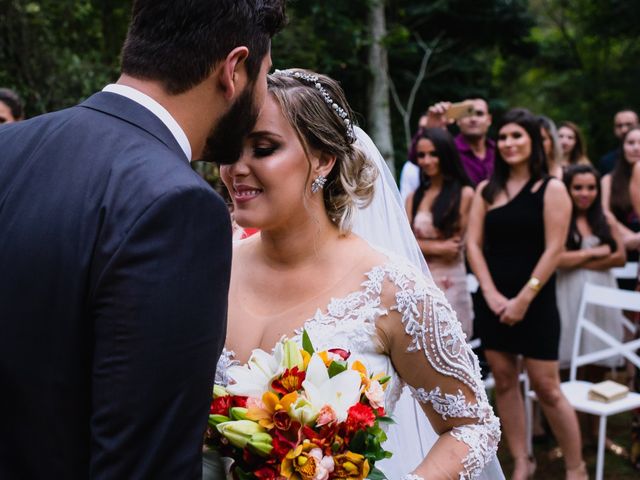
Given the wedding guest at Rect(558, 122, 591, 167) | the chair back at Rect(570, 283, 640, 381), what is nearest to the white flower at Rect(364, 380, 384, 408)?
the chair back at Rect(570, 283, 640, 381)

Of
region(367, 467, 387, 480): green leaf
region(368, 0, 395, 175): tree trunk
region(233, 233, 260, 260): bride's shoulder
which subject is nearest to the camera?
region(367, 467, 387, 480): green leaf

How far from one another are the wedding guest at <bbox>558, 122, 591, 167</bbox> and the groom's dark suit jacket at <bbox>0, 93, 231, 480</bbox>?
6902 millimetres

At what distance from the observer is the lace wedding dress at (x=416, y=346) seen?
218cm

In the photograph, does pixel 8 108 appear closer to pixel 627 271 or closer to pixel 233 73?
pixel 233 73

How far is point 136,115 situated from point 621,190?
604cm

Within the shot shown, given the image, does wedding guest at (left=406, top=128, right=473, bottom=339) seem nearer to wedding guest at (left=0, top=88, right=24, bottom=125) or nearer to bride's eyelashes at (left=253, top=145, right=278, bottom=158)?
wedding guest at (left=0, top=88, right=24, bottom=125)

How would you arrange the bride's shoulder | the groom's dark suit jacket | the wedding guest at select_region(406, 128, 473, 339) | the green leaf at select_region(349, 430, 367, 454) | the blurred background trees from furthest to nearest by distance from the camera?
the blurred background trees → the wedding guest at select_region(406, 128, 473, 339) → the bride's shoulder → the green leaf at select_region(349, 430, 367, 454) → the groom's dark suit jacket

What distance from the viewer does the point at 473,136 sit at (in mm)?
6727

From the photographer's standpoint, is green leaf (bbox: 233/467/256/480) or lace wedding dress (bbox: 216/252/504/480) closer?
green leaf (bbox: 233/467/256/480)

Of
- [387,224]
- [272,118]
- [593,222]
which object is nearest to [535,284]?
[593,222]

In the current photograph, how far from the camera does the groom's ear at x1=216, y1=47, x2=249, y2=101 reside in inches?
57.0

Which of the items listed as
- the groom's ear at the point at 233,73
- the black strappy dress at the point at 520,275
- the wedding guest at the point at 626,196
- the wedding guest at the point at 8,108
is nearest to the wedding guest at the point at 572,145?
the wedding guest at the point at 626,196

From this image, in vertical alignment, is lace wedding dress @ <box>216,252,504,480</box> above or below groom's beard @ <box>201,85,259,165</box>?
below

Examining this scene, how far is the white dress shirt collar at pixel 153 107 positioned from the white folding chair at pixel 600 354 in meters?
4.02
